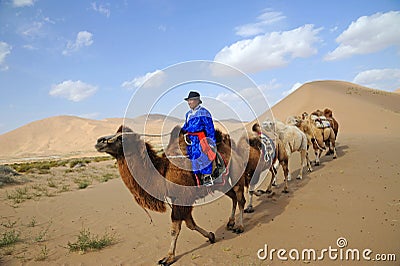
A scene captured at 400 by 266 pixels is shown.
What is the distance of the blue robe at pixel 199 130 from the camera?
16.4ft

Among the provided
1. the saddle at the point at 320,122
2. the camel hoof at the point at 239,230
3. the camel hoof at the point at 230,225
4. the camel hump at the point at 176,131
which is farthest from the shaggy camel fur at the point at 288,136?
the camel hump at the point at 176,131

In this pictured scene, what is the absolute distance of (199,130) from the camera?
16.7 feet

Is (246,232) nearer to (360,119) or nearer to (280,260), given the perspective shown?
(280,260)

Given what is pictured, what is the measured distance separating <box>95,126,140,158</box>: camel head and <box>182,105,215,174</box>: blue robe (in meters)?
1.02

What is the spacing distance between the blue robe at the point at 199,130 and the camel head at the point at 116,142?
1.02 m

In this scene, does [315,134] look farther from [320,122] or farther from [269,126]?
[269,126]

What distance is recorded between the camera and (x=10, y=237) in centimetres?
604

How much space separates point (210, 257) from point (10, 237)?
4653mm

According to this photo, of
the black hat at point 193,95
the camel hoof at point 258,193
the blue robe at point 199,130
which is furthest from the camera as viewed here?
A: the camel hoof at point 258,193

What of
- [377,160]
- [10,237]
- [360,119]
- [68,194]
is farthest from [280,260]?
[360,119]

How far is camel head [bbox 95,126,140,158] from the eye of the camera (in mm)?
4520

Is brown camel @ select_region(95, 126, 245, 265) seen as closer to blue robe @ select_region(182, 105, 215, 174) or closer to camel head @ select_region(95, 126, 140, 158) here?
camel head @ select_region(95, 126, 140, 158)

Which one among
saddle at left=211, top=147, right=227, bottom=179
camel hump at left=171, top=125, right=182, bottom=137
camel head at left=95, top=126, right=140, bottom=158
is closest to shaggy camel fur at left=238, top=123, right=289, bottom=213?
saddle at left=211, top=147, right=227, bottom=179

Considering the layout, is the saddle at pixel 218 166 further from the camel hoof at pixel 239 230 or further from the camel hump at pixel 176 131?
the camel hoof at pixel 239 230
